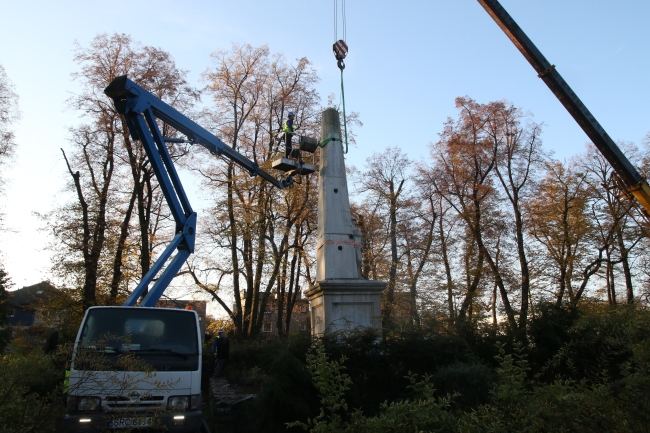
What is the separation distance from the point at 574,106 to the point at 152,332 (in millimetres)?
11280

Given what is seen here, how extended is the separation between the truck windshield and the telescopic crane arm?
10.6 m

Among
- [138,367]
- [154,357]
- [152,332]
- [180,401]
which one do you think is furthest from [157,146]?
[138,367]

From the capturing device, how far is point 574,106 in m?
13.4

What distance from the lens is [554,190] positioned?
83.6 ft

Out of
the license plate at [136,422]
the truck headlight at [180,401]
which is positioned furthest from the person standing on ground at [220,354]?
the license plate at [136,422]

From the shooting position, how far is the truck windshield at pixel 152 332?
678 centimetres

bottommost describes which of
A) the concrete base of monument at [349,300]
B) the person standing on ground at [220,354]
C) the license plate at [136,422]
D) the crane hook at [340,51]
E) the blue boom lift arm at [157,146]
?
the license plate at [136,422]

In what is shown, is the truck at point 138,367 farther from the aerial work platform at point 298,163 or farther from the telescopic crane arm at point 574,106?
the telescopic crane arm at point 574,106

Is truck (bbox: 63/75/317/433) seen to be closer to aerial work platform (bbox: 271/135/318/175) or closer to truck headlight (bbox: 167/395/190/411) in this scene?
truck headlight (bbox: 167/395/190/411)

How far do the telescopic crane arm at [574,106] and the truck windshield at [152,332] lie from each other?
10640 mm

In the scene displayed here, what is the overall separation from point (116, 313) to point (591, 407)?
5620mm

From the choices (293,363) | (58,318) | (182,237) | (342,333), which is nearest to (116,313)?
(293,363)

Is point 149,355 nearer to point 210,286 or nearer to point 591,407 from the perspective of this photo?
point 591,407

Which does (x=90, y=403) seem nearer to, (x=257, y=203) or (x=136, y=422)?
(x=136, y=422)
